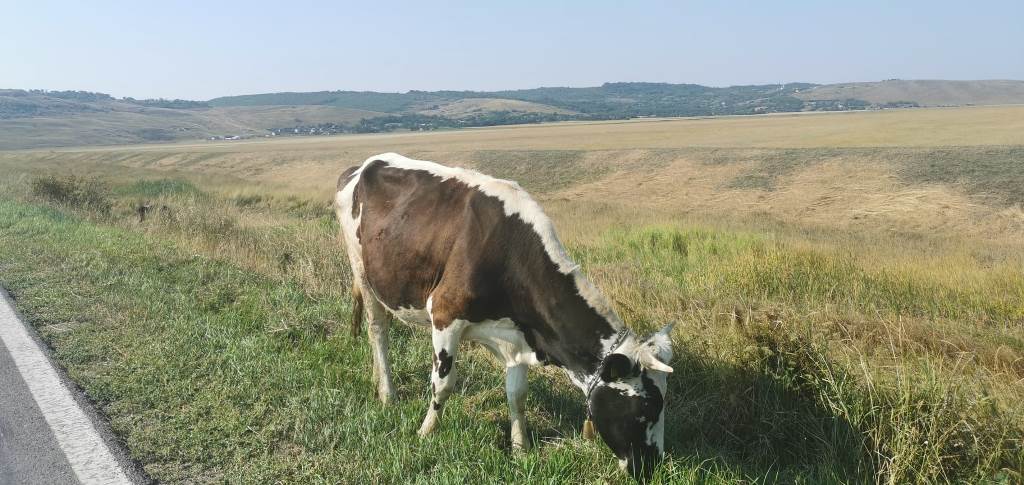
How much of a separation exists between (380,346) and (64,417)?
2418 millimetres

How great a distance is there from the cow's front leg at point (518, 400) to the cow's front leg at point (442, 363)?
0.46 meters

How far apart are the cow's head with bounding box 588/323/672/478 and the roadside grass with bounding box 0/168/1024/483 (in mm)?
151

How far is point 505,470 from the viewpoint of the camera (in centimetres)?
441

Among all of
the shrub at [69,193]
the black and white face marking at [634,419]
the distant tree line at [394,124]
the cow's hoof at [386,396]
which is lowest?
the distant tree line at [394,124]

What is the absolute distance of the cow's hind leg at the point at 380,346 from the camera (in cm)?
585

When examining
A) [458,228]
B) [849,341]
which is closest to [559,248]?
[458,228]

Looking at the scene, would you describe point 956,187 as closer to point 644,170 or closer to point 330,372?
point 644,170

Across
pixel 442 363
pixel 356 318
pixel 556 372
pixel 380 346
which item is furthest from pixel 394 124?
pixel 442 363

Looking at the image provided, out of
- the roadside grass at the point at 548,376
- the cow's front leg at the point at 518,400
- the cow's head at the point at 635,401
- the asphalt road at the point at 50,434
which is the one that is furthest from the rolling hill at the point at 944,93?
the asphalt road at the point at 50,434

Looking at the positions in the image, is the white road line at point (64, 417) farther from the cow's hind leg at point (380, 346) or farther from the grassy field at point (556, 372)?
the cow's hind leg at point (380, 346)

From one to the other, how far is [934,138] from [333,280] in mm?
37565

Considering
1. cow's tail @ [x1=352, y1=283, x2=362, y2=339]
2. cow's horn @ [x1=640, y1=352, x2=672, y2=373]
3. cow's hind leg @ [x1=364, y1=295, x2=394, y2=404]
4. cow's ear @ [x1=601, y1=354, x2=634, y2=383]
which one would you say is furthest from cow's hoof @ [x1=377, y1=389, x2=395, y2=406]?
cow's horn @ [x1=640, y1=352, x2=672, y2=373]

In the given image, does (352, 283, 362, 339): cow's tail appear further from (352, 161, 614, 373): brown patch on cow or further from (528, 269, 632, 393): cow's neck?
(528, 269, 632, 393): cow's neck

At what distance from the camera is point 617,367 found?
4.07 m
